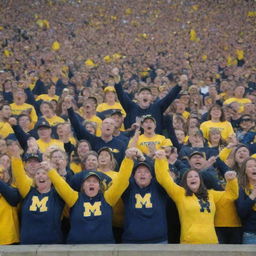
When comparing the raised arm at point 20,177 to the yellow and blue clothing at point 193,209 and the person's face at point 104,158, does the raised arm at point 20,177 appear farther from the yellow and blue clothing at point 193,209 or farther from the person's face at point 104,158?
the yellow and blue clothing at point 193,209

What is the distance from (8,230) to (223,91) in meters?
7.77

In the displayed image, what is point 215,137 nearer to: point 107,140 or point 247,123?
point 247,123

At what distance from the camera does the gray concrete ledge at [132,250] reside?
180 inches

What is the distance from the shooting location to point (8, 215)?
17.7 ft

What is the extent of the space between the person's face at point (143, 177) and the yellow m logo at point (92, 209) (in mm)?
495

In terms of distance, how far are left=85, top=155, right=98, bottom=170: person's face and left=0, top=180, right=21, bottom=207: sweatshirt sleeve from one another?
0.88 m

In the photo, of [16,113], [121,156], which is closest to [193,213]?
[121,156]

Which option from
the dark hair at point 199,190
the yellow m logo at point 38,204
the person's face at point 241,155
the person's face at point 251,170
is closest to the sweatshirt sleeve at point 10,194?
the yellow m logo at point 38,204

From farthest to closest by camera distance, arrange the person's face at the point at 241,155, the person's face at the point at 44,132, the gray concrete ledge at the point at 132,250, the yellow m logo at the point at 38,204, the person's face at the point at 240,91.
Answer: the person's face at the point at 240,91 < the person's face at the point at 44,132 < the person's face at the point at 241,155 < the yellow m logo at the point at 38,204 < the gray concrete ledge at the point at 132,250

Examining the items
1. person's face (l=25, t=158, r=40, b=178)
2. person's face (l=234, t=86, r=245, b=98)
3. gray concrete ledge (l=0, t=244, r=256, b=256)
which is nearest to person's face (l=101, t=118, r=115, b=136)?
person's face (l=25, t=158, r=40, b=178)

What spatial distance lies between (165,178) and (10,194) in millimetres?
1631

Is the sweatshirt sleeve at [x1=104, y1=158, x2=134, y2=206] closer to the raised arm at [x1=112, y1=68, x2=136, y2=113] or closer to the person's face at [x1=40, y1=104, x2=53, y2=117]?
the raised arm at [x1=112, y1=68, x2=136, y2=113]

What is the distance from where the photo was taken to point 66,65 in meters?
15.5

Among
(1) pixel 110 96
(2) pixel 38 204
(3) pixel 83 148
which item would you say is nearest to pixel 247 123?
(1) pixel 110 96
